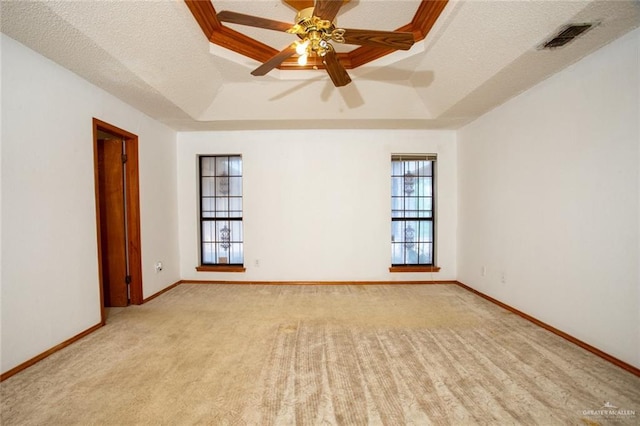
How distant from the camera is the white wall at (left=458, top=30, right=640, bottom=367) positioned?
1.89 metres

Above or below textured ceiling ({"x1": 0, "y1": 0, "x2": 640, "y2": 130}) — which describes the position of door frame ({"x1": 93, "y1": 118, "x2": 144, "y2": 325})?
below

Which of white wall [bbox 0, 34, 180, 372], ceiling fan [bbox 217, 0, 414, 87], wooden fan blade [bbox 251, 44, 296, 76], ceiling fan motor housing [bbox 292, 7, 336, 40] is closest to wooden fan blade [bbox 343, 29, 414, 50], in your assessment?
ceiling fan [bbox 217, 0, 414, 87]

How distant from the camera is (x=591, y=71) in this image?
83.4 inches

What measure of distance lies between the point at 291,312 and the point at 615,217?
9.92 ft

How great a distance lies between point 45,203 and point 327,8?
265 centimetres

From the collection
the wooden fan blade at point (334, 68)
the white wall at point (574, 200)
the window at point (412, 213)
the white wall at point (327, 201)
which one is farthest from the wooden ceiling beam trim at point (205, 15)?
the white wall at point (574, 200)

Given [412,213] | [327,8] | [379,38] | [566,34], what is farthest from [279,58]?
[412,213]

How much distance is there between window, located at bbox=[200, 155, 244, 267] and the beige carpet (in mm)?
1594

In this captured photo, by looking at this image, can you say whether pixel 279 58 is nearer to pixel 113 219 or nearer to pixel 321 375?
pixel 321 375

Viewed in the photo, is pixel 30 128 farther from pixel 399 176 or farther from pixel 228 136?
pixel 399 176

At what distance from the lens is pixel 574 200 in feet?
7.41

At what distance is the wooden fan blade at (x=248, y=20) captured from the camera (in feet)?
5.25

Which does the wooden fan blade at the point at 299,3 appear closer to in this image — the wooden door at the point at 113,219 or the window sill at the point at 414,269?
the wooden door at the point at 113,219

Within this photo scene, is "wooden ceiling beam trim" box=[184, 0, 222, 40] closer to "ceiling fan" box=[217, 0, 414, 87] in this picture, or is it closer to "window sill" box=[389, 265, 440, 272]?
"ceiling fan" box=[217, 0, 414, 87]
